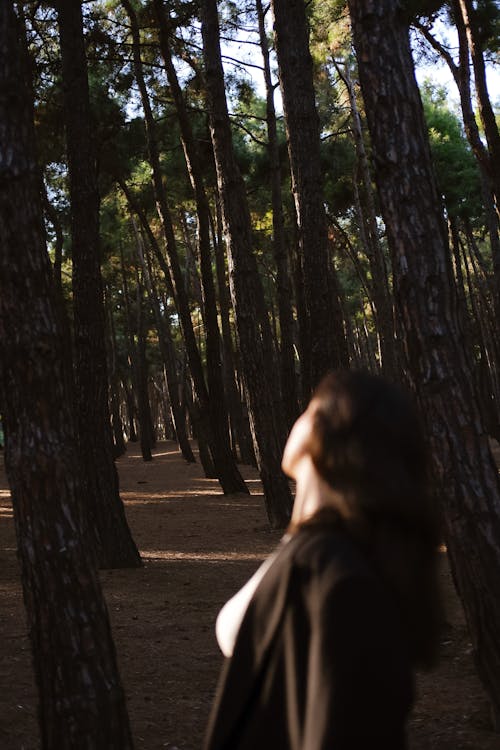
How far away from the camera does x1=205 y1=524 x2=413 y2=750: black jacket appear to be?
138cm

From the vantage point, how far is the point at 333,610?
142cm

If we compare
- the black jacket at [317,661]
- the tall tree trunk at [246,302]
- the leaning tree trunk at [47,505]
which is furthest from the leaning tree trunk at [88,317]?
the black jacket at [317,661]

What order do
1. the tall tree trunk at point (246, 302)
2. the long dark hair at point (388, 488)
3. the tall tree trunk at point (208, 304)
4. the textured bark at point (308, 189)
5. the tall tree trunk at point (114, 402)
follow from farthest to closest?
the tall tree trunk at point (114, 402)
the tall tree trunk at point (208, 304)
the tall tree trunk at point (246, 302)
the textured bark at point (308, 189)
the long dark hair at point (388, 488)

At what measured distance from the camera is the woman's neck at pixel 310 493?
5.29ft

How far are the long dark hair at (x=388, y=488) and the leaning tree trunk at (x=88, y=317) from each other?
8.93m

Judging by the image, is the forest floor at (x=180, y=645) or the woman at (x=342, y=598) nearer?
the woman at (x=342, y=598)

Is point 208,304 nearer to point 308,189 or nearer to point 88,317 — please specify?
point 308,189

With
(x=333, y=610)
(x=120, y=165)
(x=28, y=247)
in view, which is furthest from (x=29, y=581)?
(x=120, y=165)

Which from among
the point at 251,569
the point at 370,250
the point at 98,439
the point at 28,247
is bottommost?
the point at 251,569

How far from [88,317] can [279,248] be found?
855cm

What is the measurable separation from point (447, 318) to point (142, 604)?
16.4 ft

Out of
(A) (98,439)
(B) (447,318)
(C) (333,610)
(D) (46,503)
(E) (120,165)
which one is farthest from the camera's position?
(E) (120,165)

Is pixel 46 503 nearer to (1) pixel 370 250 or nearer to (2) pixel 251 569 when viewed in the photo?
(2) pixel 251 569

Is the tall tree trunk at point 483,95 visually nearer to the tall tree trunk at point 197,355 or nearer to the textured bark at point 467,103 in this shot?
the textured bark at point 467,103
